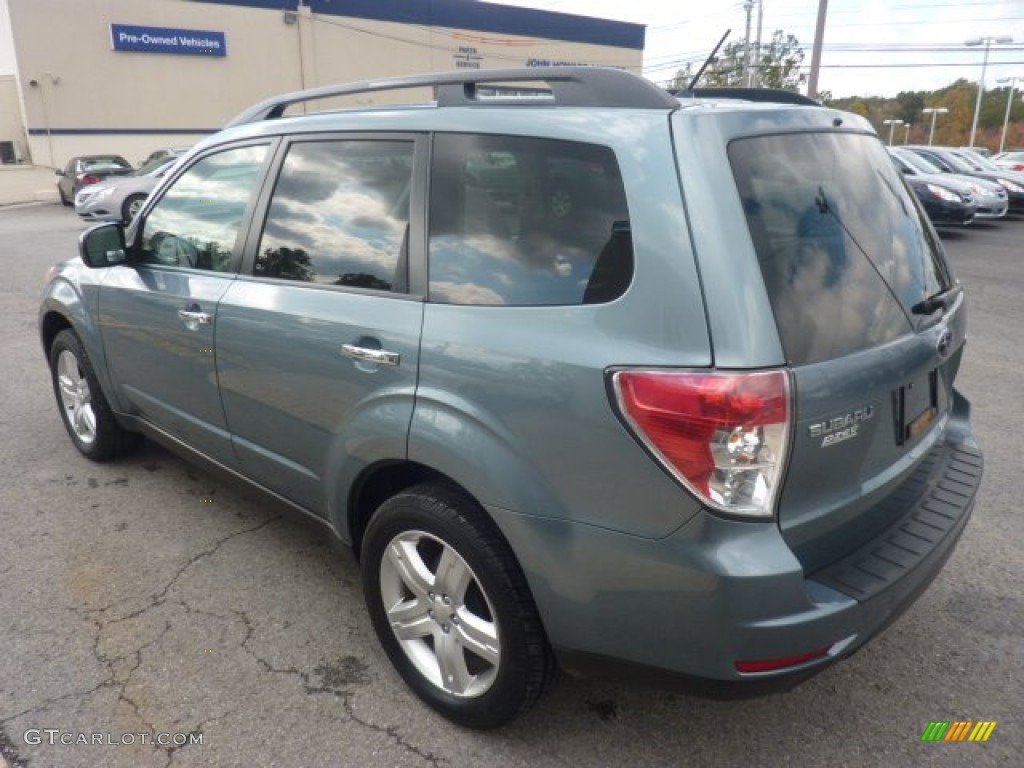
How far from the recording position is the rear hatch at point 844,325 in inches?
74.9

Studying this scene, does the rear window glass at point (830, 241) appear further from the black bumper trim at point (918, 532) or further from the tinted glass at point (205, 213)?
the tinted glass at point (205, 213)

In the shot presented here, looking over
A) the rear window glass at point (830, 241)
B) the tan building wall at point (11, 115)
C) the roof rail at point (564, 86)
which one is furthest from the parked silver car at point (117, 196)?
the tan building wall at point (11, 115)


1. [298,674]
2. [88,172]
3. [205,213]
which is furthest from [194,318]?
[88,172]

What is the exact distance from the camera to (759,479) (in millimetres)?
1831

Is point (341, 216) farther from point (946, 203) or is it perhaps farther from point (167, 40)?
point (167, 40)

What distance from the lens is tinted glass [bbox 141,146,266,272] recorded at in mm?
3150

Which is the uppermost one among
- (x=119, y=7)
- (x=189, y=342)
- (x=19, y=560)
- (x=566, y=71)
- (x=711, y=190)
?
(x=119, y=7)

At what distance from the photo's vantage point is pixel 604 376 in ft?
6.21

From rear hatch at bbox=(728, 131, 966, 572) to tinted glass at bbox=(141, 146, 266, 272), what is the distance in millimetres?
2012

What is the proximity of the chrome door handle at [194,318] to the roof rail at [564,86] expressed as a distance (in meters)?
1.10

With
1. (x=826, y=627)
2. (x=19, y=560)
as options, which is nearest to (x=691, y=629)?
(x=826, y=627)

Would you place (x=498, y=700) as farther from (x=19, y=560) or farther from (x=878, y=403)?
(x=19, y=560)

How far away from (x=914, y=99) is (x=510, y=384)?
10714 cm

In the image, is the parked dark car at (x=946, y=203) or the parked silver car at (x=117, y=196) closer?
the parked dark car at (x=946, y=203)
